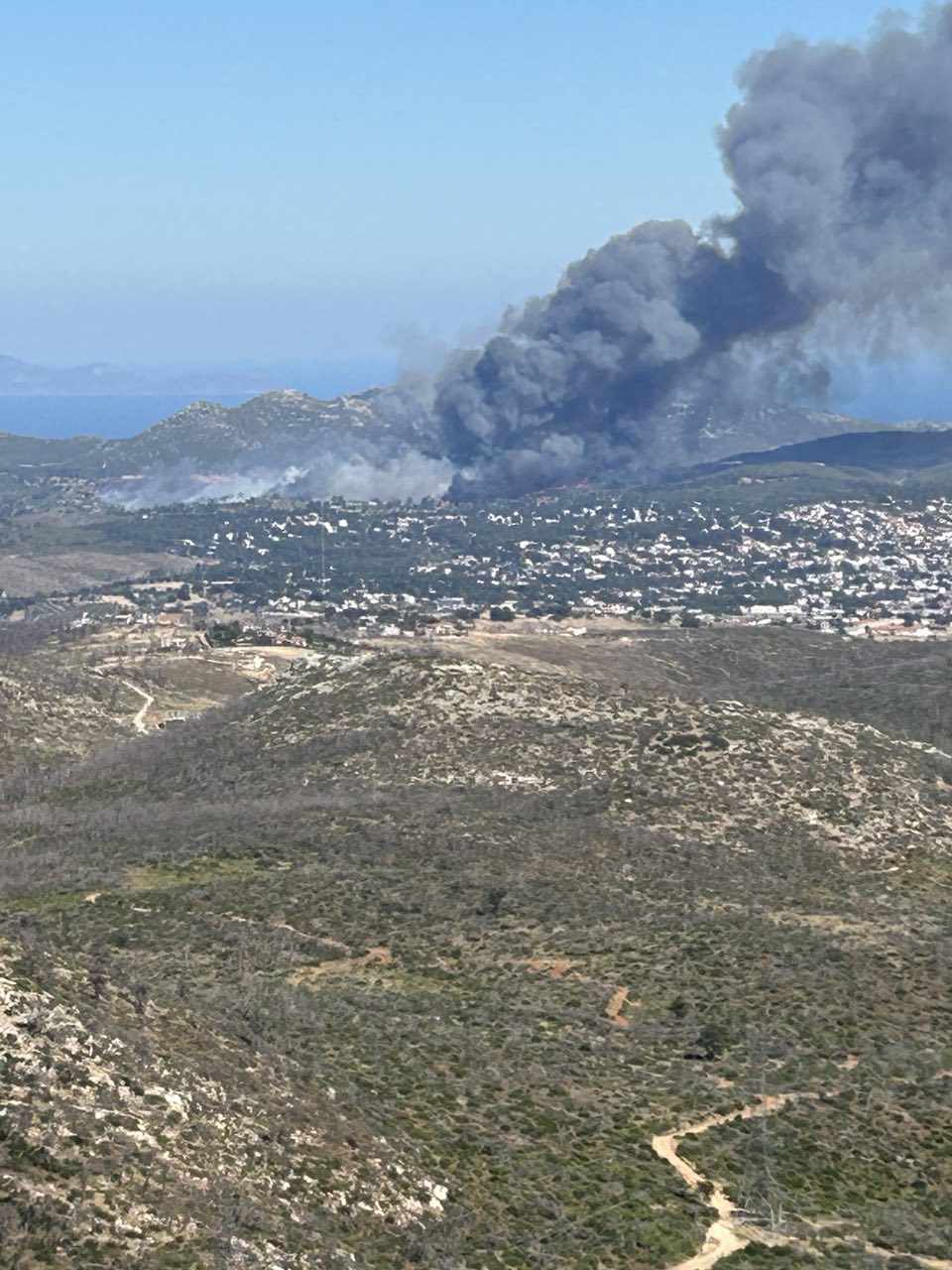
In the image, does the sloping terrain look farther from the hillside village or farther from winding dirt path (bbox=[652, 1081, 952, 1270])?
the hillside village

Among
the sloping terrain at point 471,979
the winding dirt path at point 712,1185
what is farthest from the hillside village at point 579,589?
the winding dirt path at point 712,1185

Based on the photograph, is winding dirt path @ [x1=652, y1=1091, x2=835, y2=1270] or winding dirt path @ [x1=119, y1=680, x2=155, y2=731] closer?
winding dirt path @ [x1=652, y1=1091, x2=835, y2=1270]

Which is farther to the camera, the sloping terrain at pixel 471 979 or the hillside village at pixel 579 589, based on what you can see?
the hillside village at pixel 579 589

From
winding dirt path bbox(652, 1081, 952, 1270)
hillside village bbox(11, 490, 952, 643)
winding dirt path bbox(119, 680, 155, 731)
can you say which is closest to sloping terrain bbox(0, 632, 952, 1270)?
winding dirt path bbox(652, 1081, 952, 1270)

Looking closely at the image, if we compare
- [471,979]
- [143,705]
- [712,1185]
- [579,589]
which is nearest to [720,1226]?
[712,1185]

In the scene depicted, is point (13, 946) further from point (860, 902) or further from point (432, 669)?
point (432, 669)

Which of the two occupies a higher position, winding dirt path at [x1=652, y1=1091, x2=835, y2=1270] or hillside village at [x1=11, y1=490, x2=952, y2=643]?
hillside village at [x1=11, y1=490, x2=952, y2=643]

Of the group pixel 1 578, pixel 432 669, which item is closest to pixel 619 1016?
pixel 432 669

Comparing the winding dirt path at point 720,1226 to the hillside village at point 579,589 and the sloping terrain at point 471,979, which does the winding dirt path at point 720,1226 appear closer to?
the sloping terrain at point 471,979
